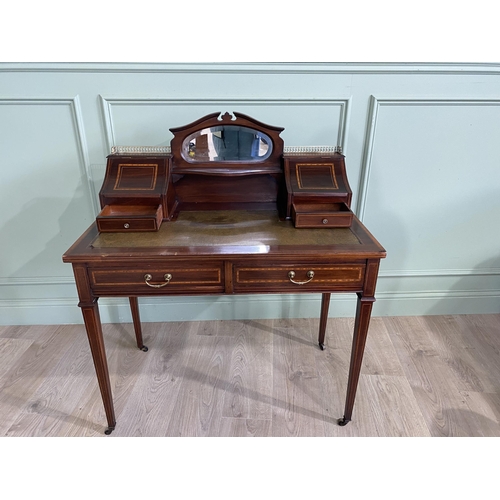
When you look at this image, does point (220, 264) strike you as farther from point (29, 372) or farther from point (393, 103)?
point (29, 372)

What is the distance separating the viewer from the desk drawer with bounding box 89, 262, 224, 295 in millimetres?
1452

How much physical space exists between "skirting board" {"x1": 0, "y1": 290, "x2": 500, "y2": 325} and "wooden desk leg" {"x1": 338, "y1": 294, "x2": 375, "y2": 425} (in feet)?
2.74

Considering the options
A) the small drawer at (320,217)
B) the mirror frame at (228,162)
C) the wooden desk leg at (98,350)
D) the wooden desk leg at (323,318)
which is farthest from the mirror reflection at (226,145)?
the wooden desk leg at (323,318)

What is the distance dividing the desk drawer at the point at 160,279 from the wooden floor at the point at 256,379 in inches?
29.5

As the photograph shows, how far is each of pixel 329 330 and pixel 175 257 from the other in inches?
55.4

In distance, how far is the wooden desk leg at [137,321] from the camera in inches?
85.1

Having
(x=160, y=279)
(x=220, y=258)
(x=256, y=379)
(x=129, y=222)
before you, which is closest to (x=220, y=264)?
(x=220, y=258)

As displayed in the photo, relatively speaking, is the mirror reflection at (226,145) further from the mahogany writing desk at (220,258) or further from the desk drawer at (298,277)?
the desk drawer at (298,277)

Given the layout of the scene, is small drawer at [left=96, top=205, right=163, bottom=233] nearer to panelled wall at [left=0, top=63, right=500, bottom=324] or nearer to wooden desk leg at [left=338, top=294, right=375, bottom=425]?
panelled wall at [left=0, top=63, right=500, bottom=324]

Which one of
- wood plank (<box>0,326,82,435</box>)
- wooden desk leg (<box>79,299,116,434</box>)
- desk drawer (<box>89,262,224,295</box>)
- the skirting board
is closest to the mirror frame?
desk drawer (<box>89,262,224,295</box>)

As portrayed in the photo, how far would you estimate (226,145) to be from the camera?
69.8 inches

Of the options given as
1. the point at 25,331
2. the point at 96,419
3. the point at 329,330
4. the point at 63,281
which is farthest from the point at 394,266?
the point at 25,331

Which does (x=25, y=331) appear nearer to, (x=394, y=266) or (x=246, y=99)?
(x=246, y=99)

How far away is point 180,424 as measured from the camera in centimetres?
178
